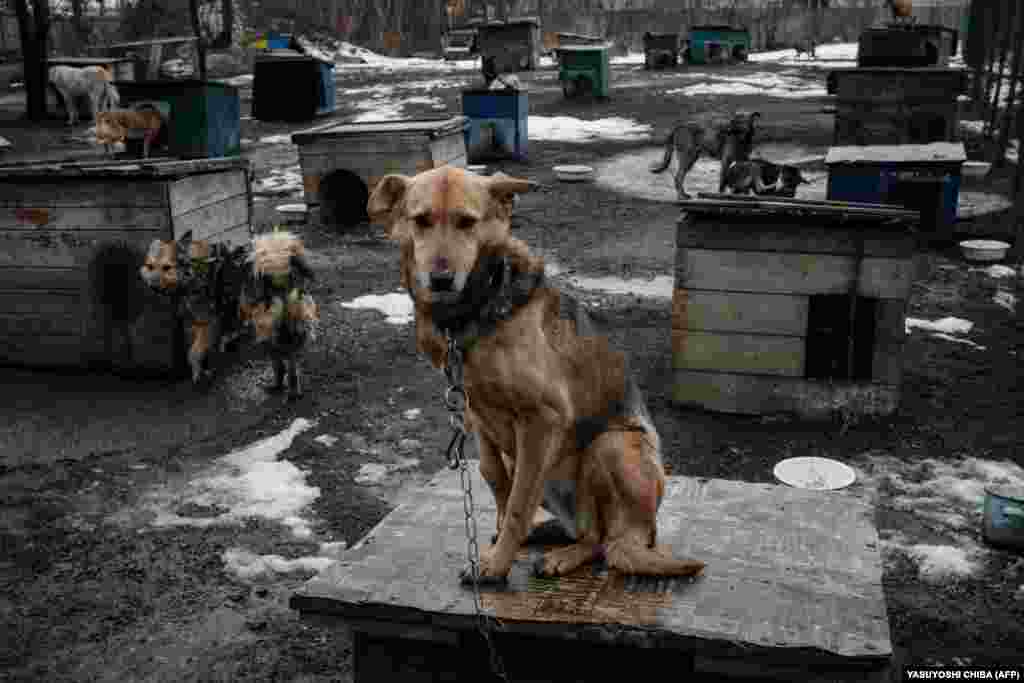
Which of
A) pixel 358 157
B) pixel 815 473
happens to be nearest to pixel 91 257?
pixel 358 157

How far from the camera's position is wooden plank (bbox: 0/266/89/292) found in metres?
7.98

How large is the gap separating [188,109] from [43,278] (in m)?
9.69

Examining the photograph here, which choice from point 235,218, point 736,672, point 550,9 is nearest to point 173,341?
point 235,218

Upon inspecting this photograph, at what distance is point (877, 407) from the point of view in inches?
269

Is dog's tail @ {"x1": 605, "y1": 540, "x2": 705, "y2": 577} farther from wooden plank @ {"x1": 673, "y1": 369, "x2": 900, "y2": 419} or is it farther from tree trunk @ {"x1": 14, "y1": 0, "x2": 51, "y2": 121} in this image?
tree trunk @ {"x1": 14, "y1": 0, "x2": 51, "y2": 121}

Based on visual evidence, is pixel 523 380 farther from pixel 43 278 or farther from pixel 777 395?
pixel 43 278

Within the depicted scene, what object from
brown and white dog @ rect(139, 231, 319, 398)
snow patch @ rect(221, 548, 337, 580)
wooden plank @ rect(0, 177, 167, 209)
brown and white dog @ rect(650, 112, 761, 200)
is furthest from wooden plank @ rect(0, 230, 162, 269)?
brown and white dog @ rect(650, 112, 761, 200)

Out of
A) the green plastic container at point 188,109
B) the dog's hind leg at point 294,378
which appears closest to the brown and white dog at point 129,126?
the green plastic container at point 188,109

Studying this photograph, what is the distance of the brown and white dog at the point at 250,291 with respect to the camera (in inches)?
290

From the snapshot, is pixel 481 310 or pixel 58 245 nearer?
pixel 481 310

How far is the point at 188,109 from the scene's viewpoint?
16.9m

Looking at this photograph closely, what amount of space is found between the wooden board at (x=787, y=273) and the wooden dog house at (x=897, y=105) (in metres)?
7.41

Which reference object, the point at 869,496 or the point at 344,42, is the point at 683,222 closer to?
the point at 869,496

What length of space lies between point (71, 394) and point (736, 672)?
6.55 m
